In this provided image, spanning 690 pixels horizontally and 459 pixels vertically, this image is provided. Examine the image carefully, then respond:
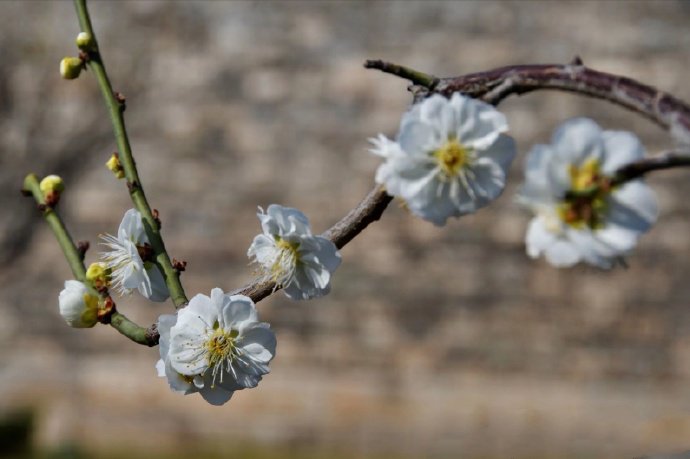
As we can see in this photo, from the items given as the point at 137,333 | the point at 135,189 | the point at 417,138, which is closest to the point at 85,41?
the point at 135,189

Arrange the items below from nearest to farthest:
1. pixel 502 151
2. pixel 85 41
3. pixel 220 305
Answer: pixel 502 151 → pixel 220 305 → pixel 85 41

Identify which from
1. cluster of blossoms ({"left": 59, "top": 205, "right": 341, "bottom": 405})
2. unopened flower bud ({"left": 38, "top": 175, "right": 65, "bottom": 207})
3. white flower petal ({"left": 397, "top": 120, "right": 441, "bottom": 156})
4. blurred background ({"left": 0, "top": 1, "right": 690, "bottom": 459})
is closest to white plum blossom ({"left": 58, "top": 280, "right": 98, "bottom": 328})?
cluster of blossoms ({"left": 59, "top": 205, "right": 341, "bottom": 405})

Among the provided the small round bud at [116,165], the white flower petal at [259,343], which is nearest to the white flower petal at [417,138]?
the white flower petal at [259,343]

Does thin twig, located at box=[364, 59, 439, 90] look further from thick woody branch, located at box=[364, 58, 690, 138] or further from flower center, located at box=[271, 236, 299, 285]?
flower center, located at box=[271, 236, 299, 285]

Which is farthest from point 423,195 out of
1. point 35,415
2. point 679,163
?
point 35,415

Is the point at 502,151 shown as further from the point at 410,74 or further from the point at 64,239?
the point at 64,239

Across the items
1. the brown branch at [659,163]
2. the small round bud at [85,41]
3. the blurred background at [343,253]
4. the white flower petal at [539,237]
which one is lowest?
the white flower petal at [539,237]

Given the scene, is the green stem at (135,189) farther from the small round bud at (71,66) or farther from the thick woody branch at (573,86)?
the thick woody branch at (573,86)

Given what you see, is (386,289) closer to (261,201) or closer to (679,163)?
(261,201)
